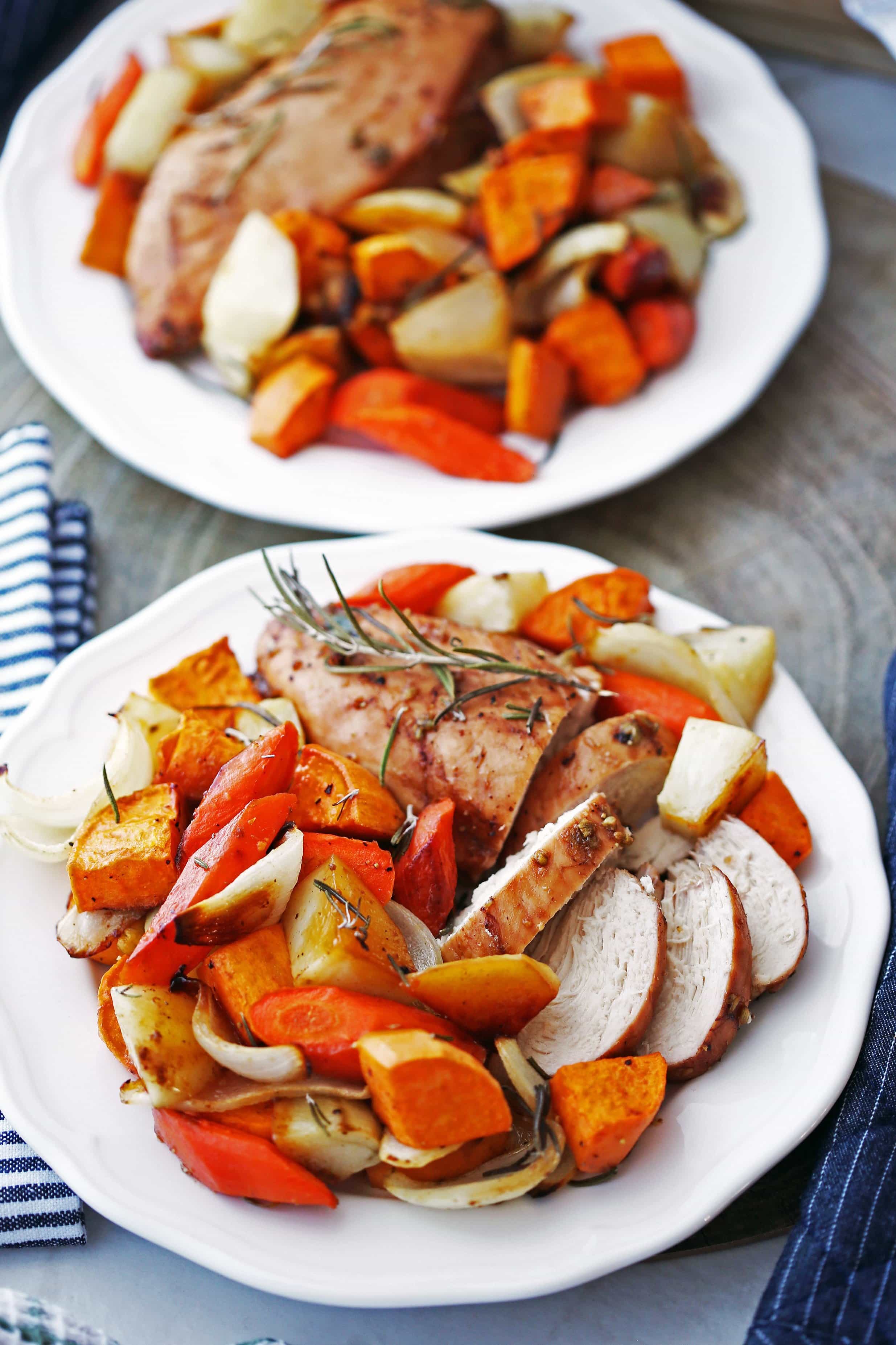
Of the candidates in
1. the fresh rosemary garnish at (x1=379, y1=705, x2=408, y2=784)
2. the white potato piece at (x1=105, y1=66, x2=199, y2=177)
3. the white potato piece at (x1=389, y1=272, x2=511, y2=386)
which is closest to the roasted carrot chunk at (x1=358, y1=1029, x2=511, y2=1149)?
the fresh rosemary garnish at (x1=379, y1=705, x2=408, y2=784)

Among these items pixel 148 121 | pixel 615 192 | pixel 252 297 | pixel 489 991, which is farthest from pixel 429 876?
pixel 148 121

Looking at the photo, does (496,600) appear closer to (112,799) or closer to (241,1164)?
(112,799)

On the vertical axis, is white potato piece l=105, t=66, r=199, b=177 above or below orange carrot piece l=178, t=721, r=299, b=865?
above

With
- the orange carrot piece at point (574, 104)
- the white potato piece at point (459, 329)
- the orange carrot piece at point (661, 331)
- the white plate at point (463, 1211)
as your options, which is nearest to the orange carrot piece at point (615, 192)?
the orange carrot piece at point (574, 104)

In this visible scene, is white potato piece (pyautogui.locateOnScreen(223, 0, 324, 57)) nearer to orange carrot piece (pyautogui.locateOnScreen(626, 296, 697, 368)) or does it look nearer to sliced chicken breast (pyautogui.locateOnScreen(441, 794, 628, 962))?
orange carrot piece (pyautogui.locateOnScreen(626, 296, 697, 368))

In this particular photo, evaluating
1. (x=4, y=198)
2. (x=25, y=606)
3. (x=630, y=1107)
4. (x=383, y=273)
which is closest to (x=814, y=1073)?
(x=630, y=1107)

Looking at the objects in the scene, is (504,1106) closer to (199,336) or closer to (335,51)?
(199,336)
